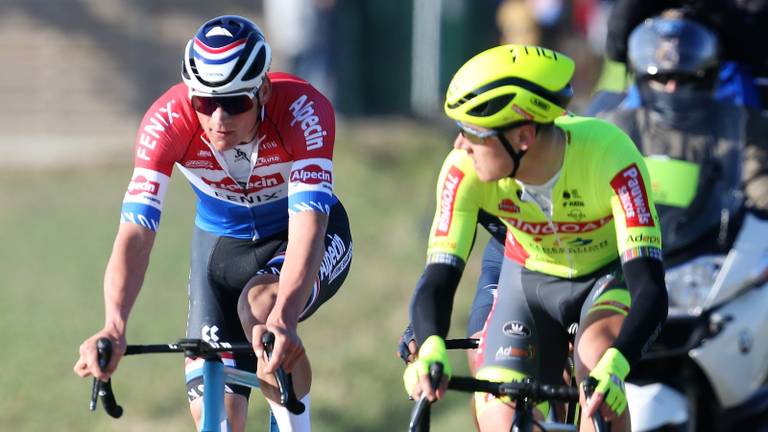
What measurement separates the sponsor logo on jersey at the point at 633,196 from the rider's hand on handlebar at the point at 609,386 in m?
0.61

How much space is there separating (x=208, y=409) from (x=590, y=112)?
3117 millimetres

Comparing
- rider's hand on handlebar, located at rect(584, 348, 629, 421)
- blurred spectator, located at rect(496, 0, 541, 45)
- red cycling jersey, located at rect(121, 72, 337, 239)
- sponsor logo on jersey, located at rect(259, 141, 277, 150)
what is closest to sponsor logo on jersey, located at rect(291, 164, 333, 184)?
red cycling jersey, located at rect(121, 72, 337, 239)

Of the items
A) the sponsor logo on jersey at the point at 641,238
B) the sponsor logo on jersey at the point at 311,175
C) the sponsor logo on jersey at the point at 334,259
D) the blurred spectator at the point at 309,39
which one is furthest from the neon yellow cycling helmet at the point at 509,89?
the blurred spectator at the point at 309,39

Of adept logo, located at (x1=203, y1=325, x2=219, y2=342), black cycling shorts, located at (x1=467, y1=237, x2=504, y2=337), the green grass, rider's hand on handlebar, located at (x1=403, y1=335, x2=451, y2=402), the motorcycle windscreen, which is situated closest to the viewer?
rider's hand on handlebar, located at (x1=403, y1=335, x2=451, y2=402)

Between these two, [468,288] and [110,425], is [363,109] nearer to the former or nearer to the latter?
[468,288]

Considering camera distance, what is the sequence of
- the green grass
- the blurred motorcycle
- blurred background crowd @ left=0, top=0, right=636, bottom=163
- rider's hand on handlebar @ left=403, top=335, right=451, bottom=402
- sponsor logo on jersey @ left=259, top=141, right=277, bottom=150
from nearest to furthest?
1. rider's hand on handlebar @ left=403, top=335, right=451, bottom=402
2. sponsor logo on jersey @ left=259, top=141, right=277, bottom=150
3. the blurred motorcycle
4. the green grass
5. blurred background crowd @ left=0, top=0, right=636, bottom=163

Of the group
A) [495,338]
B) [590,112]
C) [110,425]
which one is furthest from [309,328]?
[495,338]

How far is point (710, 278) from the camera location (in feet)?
23.5

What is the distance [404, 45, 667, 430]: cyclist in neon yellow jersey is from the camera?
526 centimetres

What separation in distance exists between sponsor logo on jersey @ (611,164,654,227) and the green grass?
4.17m

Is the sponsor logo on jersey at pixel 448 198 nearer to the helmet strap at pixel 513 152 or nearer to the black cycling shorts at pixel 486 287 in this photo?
the helmet strap at pixel 513 152

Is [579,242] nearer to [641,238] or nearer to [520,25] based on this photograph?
[641,238]

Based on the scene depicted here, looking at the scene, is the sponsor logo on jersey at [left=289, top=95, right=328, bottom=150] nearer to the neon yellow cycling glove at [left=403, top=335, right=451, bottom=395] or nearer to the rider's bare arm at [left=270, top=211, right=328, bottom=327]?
the rider's bare arm at [left=270, top=211, right=328, bottom=327]

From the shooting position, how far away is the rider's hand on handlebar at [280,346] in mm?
5125
